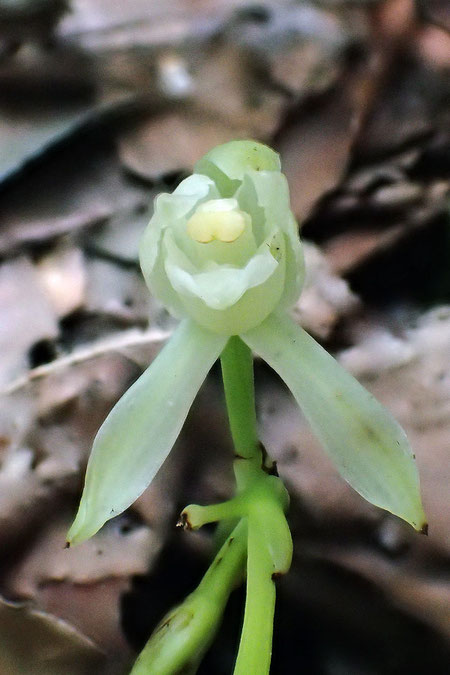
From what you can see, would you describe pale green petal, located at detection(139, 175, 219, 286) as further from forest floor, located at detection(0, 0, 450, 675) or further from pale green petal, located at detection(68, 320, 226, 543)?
forest floor, located at detection(0, 0, 450, 675)

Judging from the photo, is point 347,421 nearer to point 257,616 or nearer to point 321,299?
point 257,616

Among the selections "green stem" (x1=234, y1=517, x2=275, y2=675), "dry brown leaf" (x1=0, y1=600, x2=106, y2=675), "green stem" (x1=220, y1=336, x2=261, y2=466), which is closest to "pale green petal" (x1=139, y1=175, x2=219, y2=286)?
"green stem" (x1=220, y1=336, x2=261, y2=466)

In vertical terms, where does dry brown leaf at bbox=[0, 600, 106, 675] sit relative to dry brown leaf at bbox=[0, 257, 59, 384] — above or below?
below

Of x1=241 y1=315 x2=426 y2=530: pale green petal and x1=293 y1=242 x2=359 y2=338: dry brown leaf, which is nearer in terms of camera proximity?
x1=241 y1=315 x2=426 y2=530: pale green petal

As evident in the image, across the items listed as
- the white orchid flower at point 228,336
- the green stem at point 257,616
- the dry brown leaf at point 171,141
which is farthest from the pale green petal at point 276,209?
the dry brown leaf at point 171,141

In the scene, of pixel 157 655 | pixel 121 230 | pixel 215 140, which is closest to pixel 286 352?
pixel 157 655

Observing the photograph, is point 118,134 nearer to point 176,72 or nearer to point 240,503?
point 176,72

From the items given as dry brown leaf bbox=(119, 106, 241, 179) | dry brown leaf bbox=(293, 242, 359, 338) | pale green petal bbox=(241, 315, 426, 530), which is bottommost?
dry brown leaf bbox=(293, 242, 359, 338)

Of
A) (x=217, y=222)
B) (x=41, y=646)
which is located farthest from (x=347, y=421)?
(x=41, y=646)

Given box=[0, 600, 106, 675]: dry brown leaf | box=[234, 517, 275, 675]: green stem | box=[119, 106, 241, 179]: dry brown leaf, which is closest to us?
box=[234, 517, 275, 675]: green stem
